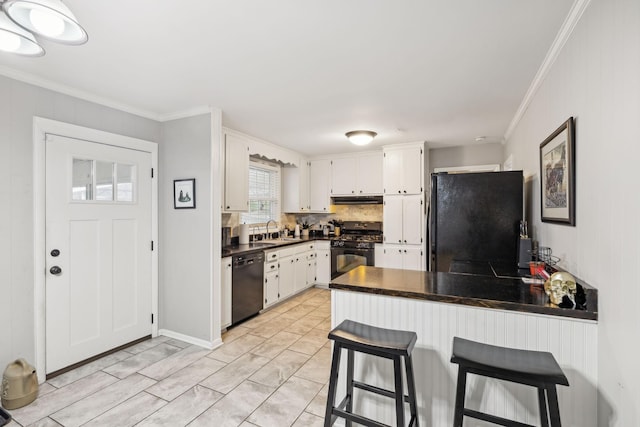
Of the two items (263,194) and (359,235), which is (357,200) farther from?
(263,194)

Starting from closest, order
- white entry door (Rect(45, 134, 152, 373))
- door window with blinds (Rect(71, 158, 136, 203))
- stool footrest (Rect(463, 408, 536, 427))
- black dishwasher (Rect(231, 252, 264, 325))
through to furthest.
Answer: stool footrest (Rect(463, 408, 536, 427)) → white entry door (Rect(45, 134, 152, 373)) → door window with blinds (Rect(71, 158, 136, 203)) → black dishwasher (Rect(231, 252, 264, 325))

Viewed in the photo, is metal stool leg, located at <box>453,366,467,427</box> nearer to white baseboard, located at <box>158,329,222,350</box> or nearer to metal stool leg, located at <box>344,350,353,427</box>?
metal stool leg, located at <box>344,350,353,427</box>

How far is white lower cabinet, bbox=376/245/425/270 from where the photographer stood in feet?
15.1

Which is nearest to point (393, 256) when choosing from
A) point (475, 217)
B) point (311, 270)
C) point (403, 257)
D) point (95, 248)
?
point (403, 257)

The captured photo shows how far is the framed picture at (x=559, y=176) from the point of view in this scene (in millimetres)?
1696

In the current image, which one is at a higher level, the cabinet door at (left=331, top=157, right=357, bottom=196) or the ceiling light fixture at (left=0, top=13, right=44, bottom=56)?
the ceiling light fixture at (left=0, top=13, right=44, bottom=56)

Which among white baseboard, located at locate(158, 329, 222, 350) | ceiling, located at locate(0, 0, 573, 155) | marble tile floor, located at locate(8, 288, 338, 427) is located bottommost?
marble tile floor, located at locate(8, 288, 338, 427)

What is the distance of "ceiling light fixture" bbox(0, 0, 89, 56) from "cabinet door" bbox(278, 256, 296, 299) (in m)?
3.40

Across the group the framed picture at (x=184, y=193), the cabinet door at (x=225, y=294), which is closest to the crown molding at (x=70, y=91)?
the framed picture at (x=184, y=193)

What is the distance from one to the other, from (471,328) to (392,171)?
341 cm

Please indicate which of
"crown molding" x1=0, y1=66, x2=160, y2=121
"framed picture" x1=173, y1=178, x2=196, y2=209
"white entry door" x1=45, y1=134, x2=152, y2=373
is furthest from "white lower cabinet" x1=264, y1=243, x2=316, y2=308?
"crown molding" x1=0, y1=66, x2=160, y2=121

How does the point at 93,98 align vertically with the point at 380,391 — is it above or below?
above

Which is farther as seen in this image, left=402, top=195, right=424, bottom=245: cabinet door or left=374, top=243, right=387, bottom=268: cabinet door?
left=374, top=243, right=387, bottom=268: cabinet door

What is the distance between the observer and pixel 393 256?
15.7 ft
